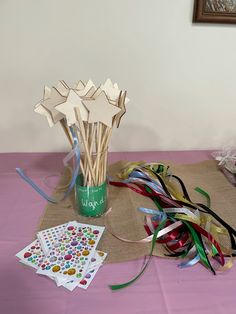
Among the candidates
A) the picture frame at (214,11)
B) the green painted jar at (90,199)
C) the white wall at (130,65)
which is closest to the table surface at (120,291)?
the green painted jar at (90,199)

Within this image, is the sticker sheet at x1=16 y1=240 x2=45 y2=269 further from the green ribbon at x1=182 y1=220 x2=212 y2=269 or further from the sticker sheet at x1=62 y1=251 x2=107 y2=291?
the green ribbon at x1=182 y1=220 x2=212 y2=269

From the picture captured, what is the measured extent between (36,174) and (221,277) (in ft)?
2.01

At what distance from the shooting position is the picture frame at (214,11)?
901 mm

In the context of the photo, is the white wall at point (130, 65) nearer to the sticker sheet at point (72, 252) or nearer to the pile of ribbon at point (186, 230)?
the pile of ribbon at point (186, 230)

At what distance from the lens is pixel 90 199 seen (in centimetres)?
66

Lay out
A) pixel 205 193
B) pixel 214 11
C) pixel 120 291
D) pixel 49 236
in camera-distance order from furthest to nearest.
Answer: pixel 214 11 → pixel 205 193 → pixel 49 236 → pixel 120 291

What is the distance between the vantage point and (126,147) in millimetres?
1110

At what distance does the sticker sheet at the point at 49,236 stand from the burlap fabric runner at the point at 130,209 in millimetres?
29

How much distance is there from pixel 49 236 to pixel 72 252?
0.25ft

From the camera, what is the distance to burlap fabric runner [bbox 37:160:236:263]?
1.92ft

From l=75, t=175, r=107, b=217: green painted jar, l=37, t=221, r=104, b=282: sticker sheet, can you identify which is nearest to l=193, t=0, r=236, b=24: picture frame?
l=75, t=175, r=107, b=217: green painted jar

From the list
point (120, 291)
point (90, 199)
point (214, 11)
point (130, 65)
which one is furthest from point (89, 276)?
point (214, 11)

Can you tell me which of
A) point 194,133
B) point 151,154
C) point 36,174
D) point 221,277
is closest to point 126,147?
point 151,154

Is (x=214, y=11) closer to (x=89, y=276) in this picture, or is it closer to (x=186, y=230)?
(x=186, y=230)
